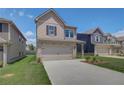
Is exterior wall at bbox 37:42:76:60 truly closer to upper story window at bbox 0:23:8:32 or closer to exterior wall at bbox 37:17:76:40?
exterior wall at bbox 37:17:76:40

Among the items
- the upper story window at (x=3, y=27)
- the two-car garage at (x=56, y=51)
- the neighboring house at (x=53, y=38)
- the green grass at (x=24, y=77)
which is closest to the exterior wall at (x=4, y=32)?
the upper story window at (x=3, y=27)

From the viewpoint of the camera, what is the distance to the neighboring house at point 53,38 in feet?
61.2

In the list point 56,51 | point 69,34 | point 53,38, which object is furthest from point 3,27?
point 69,34

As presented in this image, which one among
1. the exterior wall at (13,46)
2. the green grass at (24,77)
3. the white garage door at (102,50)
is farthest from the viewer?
the white garage door at (102,50)

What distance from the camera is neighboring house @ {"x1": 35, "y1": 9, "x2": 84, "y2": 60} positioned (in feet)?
61.2

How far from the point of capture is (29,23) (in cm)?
2111

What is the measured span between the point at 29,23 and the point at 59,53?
667 cm

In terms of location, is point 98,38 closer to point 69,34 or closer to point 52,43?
point 69,34

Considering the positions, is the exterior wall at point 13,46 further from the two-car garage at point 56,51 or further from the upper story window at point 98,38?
the upper story window at point 98,38

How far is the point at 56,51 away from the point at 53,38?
199 centimetres

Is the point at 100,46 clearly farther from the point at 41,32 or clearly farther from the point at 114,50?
the point at 41,32
